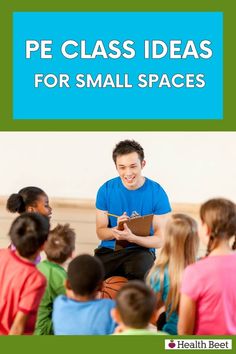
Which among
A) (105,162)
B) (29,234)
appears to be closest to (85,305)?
(29,234)

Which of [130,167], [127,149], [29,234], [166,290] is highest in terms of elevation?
[127,149]

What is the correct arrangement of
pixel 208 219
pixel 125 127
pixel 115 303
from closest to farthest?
pixel 115 303
pixel 208 219
pixel 125 127

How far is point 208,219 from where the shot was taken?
2.87m

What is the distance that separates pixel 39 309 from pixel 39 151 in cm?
183

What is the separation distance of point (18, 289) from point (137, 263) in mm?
1243

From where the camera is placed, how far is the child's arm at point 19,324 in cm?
281

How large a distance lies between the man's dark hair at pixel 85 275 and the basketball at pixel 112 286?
3.47ft

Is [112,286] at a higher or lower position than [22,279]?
lower

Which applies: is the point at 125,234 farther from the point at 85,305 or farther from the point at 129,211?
the point at 85,305

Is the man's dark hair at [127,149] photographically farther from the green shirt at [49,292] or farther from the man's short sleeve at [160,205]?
the green shirt at [49,292]

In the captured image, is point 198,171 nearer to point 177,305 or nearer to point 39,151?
point 39,151

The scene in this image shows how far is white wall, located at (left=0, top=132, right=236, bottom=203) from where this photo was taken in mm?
4680

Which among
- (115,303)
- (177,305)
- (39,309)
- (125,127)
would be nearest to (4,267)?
(39,309)

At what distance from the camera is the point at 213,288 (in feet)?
9.02
